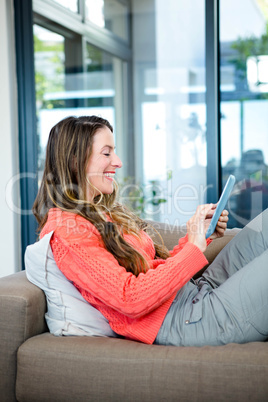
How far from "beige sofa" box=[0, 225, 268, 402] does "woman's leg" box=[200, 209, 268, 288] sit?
15.8 inches

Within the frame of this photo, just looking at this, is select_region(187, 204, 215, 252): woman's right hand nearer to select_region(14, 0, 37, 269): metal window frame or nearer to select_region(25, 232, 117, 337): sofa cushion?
select_region(25, 232, 117, 337): sofa cushion

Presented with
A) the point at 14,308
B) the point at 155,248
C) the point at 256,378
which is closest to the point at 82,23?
the point at 155,248

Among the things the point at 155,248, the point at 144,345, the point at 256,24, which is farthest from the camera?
the point at 256,24

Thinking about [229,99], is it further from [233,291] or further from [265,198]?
[233,291]

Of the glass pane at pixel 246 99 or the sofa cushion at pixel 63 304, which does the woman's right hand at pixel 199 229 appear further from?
the glass pane at pixel 246 99

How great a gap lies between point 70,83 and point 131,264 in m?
2.26

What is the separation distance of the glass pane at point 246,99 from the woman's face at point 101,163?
1578 millimetres

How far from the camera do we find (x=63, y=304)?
5.33 feet

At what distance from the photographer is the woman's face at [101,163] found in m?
1.73

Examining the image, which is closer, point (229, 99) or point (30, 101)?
point (229, 99)

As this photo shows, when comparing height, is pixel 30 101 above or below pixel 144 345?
above

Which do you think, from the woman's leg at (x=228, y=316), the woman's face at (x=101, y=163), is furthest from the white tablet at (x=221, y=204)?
the woman's face at (x=101, y=163)

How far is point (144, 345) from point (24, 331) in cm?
37

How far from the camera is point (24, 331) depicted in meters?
1.57
